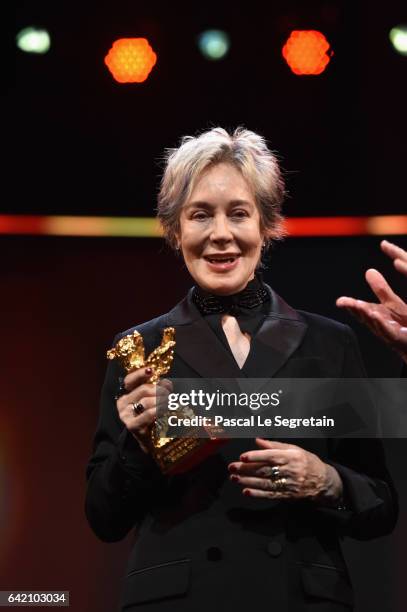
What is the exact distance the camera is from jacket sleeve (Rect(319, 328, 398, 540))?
1.77m

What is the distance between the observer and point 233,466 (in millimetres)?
1722

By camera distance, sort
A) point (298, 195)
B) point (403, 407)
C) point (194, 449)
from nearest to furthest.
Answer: point (194, 449) → point (403, 407) → point (298, 195)

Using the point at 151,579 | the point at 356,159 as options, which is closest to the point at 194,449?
the point at 151,579

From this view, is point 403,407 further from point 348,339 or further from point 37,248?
point 37,248

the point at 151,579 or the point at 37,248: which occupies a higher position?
the point at 37,248

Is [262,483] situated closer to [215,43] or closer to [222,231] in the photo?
[222,231]

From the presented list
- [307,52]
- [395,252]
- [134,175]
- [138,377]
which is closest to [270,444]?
[138,377]

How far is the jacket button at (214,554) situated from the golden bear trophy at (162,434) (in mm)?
151

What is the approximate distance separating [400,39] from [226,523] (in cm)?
128

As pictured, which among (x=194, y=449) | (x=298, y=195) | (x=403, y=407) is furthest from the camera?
(x=298, y=195)

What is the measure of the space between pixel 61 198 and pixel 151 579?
1.05 meters

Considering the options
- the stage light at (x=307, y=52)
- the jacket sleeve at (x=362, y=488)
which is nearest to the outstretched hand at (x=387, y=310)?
the jacket sleeve at (x=362, y=488)

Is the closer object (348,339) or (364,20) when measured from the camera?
(348,339)

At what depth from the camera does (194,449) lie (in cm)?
171
